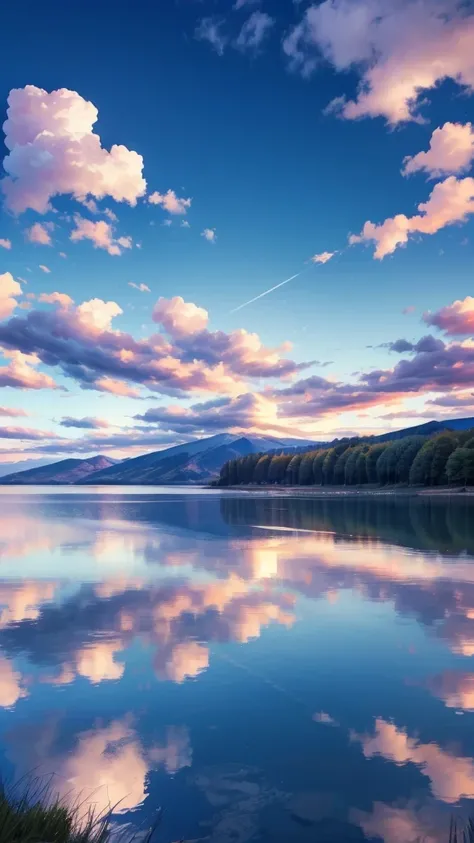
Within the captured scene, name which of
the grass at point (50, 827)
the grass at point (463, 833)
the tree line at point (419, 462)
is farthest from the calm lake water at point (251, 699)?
the tree line at point (419, 462)

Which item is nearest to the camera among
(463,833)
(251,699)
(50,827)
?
(50,827)

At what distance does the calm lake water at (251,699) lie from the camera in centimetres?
836

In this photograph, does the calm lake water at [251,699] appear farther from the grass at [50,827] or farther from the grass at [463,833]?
the grass at [50,827]

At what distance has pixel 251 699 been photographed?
12.3 meters

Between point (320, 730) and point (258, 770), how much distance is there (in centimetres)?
184

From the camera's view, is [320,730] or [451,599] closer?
[320,730]

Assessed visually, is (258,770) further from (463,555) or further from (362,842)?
(463,555)

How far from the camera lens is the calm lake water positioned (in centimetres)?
836

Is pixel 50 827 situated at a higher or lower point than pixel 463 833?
higher

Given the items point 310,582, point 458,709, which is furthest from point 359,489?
point 458,709

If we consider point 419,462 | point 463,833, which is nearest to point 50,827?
point 463,833

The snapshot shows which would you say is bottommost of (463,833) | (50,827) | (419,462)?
(463,833)

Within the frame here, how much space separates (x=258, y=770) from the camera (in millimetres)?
9266

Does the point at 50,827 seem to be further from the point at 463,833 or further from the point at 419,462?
the point at 419,462
